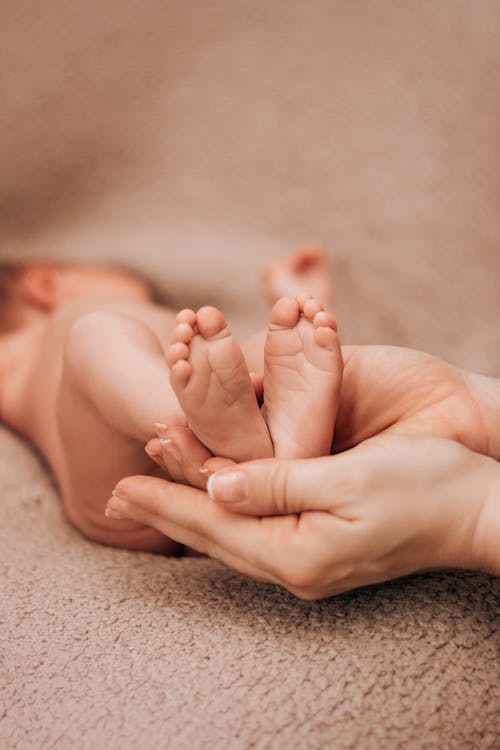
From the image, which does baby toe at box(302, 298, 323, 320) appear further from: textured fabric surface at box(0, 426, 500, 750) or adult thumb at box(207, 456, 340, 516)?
textured fabric surface at box(0, 426, 500, 750)

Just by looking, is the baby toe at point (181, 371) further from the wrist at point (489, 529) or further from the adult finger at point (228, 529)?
the wrist at point (489, 529)

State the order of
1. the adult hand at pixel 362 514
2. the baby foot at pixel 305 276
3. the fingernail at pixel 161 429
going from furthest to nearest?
1. the baby foot at pixel 305 276
2. the fingernail at pixel 161 429
3. the adult hand at pixel 362 514

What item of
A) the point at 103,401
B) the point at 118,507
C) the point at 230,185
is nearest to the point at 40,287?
the point at 230,185

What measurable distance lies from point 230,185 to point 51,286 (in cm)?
39

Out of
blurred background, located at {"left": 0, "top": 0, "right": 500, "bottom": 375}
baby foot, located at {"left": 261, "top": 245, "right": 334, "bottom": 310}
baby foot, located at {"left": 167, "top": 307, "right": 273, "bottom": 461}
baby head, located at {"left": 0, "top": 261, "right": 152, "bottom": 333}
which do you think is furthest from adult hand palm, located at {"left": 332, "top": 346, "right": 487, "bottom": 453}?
baby head, located at {"left": 0, "top": 261, "right": 152, "bottom": 333}

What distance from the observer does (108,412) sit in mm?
699

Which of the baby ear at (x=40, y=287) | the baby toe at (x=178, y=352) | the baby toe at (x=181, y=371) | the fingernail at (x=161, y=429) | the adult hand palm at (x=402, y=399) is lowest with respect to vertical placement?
the baby ear at (x=40, y=287)

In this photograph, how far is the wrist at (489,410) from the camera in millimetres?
611

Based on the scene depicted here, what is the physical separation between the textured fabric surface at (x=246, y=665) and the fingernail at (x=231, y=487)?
13cm

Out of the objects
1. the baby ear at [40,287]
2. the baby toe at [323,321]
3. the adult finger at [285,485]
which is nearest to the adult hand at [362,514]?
the adult finger at [285,485]

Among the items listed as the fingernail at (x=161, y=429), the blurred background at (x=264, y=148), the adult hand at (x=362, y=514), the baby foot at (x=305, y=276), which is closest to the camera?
the adult hand at (x=362, y=514)

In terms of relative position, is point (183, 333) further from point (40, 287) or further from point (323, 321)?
point (40, 287)

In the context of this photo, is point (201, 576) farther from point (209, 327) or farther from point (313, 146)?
point (313, 146)

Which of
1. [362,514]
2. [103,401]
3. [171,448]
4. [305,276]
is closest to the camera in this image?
[362,514]
